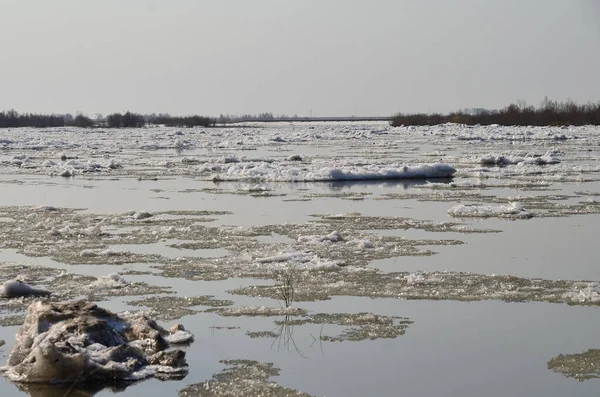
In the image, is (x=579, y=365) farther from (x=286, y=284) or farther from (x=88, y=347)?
(x=88, y=347)

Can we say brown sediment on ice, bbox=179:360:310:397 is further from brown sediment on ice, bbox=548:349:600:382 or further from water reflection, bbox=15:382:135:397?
brown sediment on ice, bbox=548:349:600:382

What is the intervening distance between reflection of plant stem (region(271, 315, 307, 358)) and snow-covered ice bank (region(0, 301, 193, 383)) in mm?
706

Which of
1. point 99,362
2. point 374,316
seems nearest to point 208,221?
point 374,316

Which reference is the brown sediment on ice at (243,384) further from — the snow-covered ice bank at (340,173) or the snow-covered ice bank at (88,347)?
the snow-covered ice bank at (340,173)

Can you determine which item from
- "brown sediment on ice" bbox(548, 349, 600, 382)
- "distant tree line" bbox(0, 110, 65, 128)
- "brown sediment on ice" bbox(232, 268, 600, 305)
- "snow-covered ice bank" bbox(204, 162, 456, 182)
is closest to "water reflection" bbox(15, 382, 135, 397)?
"brown sediment on ice" bbox(232, 268, 600, 305)

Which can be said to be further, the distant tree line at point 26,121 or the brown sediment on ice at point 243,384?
the distant tree line at point 26,121

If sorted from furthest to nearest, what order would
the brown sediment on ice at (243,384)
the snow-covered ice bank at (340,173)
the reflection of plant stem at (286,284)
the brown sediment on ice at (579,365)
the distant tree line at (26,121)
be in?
the distant tree line at (26,121) < the snow-covered ice bank at (340,173) < the reflection of plant stem at (286,284) < the brown sediment on ice at (579,365) < the brown sediment on ice at (243,384)

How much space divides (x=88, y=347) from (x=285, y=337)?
1.59m

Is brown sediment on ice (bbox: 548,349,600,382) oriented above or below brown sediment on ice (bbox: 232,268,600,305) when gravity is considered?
below

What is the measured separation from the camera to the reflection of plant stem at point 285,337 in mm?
6812

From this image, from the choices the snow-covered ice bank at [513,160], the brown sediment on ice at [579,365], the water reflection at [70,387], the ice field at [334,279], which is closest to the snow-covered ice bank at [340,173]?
the ice field at [334,279]

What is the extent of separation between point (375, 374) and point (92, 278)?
419 cm

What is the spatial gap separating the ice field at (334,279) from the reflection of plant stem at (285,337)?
16 millimetres

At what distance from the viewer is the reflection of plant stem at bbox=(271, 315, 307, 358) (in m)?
6.81
